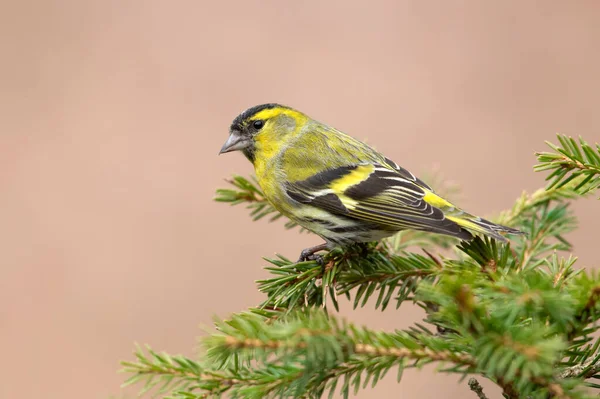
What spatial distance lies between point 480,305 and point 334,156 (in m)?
1.32

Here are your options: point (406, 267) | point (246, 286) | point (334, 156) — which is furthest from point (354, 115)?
point (406, 267)

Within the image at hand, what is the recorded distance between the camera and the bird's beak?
2312 millimetres

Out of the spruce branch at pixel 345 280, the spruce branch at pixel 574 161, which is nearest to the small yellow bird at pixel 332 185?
the spruce branch at pixel 345 280

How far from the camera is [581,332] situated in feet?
3.21

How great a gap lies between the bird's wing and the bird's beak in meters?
0.33

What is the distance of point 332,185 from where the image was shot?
6.85ft

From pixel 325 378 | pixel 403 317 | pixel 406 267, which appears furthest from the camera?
pixel 403 317

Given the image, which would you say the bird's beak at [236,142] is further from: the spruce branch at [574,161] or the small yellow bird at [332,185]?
the spruce branch at [574,161]

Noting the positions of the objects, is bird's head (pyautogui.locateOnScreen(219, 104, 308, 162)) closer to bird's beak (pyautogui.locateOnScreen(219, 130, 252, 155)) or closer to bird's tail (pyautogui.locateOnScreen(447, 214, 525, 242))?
bird's beak (pyautogui.locateOnScreen(219, 130, 252, 155))

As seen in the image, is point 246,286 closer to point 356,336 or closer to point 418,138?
point 418,138

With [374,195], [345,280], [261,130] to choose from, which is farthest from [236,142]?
[345,280]

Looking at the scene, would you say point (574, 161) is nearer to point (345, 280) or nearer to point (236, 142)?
point (345, 280)

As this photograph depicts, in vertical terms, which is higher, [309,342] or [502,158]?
[502,158]

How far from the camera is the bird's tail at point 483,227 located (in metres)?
1.51
